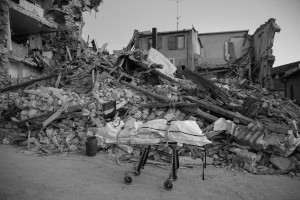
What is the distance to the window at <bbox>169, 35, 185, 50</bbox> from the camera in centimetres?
2441

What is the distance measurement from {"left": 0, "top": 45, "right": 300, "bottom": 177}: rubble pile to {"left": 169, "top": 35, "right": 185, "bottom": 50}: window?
40.1 ft

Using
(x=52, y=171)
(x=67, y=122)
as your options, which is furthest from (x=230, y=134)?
(x=67, y=122)

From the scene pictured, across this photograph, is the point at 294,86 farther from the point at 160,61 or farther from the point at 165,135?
the point at 165,135

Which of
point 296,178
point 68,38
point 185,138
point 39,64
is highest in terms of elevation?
point 68,38

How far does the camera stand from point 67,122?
9.28 metres

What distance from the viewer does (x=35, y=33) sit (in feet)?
71.8

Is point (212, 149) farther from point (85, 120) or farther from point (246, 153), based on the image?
point (85, 120)

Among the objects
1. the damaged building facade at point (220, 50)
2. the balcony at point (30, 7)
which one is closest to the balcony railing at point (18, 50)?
the balcony at point (30, 7)

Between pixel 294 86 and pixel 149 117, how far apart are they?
50.9 feet

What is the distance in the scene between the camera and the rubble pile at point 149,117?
22.2 ft

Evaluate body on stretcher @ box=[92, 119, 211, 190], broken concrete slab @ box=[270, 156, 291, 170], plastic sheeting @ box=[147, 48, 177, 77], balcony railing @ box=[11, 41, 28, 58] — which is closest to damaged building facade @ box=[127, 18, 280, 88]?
plastic sheeting @ box=[147, 48, 177, 77]

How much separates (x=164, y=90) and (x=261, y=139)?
5448 millimetres

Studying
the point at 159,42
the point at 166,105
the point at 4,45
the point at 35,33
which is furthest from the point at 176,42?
the point at 166,105

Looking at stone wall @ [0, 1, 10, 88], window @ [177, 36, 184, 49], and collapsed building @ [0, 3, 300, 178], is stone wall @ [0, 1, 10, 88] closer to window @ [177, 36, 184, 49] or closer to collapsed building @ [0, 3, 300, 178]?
collapsed building @ [0, 3, 300, 178]
